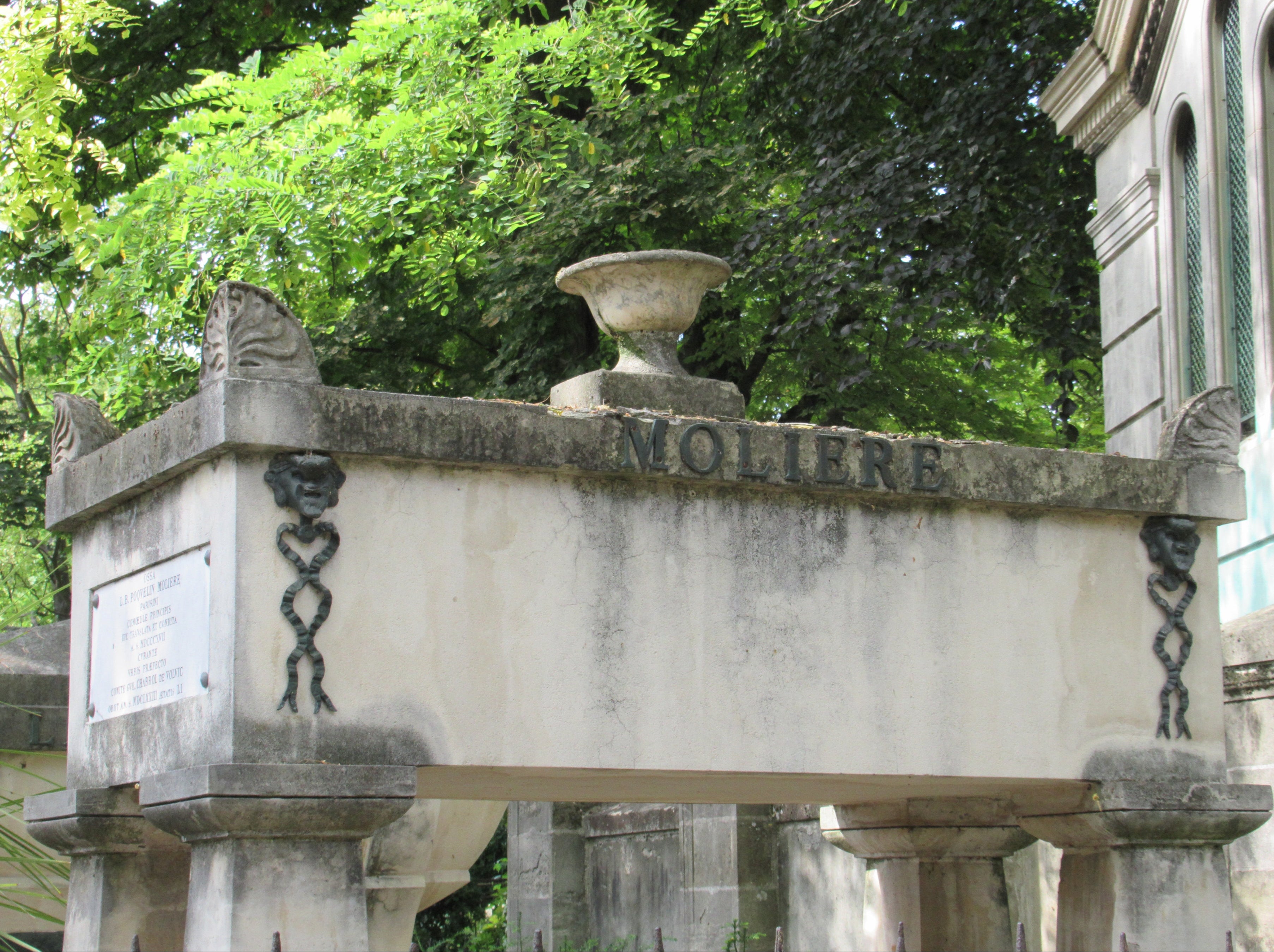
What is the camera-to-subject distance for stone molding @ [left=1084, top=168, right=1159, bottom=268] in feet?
36.7

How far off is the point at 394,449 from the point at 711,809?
691 centimetres

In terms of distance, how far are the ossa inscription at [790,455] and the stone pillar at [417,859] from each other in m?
3.17

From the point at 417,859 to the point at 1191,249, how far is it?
6605 mm

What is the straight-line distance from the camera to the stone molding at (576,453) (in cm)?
508

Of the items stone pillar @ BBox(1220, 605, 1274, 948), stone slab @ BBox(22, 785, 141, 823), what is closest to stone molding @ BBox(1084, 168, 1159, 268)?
stone pillar @ BBox(1220, 605, 1274, 948)

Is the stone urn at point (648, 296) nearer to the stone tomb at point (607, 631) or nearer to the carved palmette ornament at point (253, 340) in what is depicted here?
the stone tomb at point (607, 631)

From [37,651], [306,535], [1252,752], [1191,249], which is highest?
[1191,249]

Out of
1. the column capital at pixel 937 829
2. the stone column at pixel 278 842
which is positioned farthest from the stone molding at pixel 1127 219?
the stone column at pixel 278 842

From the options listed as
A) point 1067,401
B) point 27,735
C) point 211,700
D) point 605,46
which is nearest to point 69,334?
point 605,46

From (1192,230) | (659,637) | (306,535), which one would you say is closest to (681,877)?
(1192,230)

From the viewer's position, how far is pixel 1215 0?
33.5 ft

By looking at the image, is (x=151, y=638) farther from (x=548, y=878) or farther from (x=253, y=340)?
(x=548, y=878)

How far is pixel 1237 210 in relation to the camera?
33.3ft

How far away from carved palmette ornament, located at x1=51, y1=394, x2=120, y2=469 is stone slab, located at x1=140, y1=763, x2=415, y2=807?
58.4 inches
